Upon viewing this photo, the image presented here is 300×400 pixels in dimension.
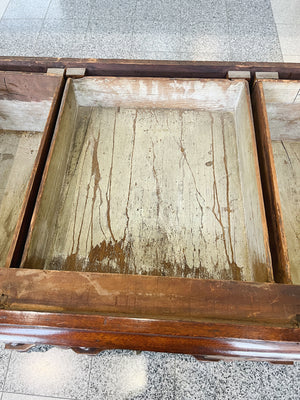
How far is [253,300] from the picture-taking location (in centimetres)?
76

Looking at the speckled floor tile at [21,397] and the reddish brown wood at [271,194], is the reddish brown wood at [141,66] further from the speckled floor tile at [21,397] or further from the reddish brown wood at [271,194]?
the speckled floor tile at [21,397]

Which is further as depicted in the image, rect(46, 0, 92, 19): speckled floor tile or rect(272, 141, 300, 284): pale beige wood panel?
rect(46, 0, 92, 19): speckled floor tile

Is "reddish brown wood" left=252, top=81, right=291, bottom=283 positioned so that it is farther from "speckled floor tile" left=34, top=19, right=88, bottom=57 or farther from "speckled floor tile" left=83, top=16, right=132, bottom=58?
"speckled floor tile" left=34, top=19, right=88, bottom=57

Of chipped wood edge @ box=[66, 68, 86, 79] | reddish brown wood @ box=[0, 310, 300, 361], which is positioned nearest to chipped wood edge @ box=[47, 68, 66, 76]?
chipped wood edge @ box=[66, 68, 86, 79]

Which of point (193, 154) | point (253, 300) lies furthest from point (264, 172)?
point (253, 300)

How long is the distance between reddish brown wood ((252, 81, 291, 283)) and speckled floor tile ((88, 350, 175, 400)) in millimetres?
799

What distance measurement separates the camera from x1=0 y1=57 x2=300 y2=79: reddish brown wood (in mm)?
1196

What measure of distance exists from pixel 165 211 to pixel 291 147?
79cm

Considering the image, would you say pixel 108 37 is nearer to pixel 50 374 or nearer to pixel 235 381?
pixel 50 374

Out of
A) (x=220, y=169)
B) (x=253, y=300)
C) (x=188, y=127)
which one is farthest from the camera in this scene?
(x=188, y=127)

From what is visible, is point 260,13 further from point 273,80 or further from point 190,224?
point 190,224

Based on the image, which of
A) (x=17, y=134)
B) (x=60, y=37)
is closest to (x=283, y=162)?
(x=17, y=134)

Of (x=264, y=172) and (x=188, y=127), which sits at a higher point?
(x=188, y=127)

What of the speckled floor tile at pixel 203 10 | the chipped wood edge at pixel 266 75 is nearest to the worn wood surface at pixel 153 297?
the chipped wood edge at pixel 266 75
